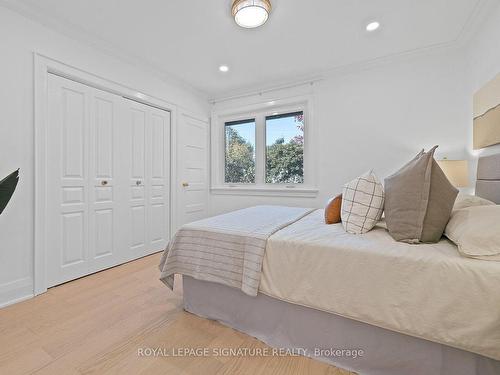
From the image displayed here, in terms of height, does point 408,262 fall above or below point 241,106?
below

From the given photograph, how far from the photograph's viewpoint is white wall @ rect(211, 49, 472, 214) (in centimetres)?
264

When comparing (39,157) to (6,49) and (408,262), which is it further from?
(408,262)

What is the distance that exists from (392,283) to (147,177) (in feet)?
9.63

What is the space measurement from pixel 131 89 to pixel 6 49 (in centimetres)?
110

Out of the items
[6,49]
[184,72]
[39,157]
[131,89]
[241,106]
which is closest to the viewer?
[6,49]

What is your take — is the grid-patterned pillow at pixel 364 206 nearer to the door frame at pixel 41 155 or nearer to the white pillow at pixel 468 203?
the white pillow at pixel 468 203

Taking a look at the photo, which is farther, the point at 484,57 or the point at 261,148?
the point at 261,148

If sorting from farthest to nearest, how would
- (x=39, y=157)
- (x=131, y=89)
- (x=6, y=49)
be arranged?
(x=131, y=89) < (x=39, y=157) < (x=6, y=49)

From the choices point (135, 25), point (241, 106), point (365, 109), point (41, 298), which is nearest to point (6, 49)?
point (135, 25)

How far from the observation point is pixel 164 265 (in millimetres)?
1726

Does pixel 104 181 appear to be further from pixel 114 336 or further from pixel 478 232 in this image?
Result: pixel 478 232

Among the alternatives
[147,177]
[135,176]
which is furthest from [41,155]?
[147,177]

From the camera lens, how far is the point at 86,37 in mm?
2408

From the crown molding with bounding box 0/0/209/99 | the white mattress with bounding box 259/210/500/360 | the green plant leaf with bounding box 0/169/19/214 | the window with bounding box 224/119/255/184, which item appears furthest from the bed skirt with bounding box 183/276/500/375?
the crown molding with bounding box 0/0/209/99
